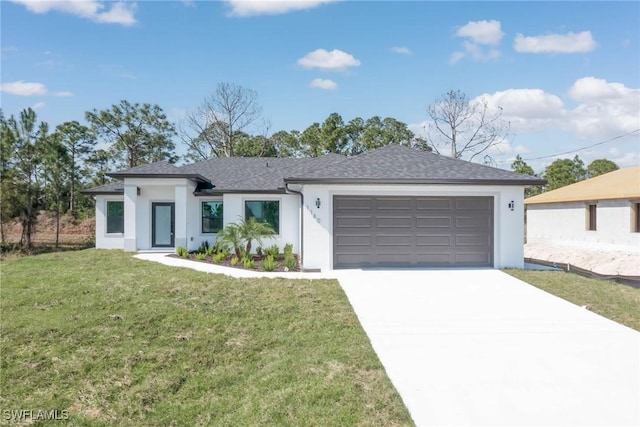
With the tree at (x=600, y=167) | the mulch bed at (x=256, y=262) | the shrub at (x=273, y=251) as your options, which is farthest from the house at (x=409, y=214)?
the tree at (x=600, y=167)

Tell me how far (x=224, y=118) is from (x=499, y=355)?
34.1m

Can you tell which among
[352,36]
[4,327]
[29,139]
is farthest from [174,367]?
[29,139]

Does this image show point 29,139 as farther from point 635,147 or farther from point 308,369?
point 635,147

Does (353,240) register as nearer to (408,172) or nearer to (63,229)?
(408,172)

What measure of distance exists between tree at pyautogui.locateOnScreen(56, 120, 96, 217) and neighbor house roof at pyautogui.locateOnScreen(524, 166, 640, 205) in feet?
119

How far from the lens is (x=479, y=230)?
11.6 meters

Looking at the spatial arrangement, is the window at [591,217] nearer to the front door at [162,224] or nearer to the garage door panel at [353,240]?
the garage door panel at [353,240]

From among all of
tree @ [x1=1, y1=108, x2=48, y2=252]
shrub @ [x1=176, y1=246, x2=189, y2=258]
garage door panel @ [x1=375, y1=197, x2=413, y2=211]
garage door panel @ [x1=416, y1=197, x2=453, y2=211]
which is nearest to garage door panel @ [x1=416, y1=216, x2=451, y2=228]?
garage door panel @ [x1=416, y1=197, x2=453, y2=211]

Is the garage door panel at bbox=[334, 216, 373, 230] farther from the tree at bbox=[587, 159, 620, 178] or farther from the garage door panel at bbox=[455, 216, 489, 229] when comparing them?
the tree at bbox=[587, 159, 620, 178]

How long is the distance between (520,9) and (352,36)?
22.7ft

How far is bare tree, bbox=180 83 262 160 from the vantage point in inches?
1368

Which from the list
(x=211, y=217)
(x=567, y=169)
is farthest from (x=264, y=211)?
(x=567, y=169)

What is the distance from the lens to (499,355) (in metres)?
5.25

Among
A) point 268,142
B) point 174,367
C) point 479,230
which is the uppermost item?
point 268,142
